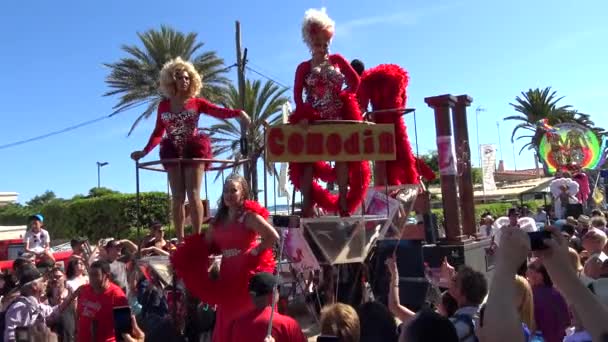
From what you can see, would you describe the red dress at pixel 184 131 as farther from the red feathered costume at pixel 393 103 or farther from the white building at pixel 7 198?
the white building at pixel 7 198

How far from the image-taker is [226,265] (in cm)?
401

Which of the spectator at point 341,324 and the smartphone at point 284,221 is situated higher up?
the smartphone at point 284,221

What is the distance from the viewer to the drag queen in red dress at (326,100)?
5.34 metres

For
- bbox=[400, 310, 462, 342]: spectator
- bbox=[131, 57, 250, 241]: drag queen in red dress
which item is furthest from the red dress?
bbox=[400, 310, 462, 342]: spectator

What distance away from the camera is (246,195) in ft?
13.6

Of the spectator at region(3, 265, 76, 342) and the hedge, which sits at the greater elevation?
the hedge

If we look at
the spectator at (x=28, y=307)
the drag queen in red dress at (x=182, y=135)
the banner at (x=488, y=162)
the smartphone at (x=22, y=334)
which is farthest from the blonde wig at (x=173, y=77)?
the banner at (x=488, y=162)

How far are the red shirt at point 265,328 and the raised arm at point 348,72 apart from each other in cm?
255

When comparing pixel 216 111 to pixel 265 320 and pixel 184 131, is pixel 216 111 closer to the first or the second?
pixel 184 131

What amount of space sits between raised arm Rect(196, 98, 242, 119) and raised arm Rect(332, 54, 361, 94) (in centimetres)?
102

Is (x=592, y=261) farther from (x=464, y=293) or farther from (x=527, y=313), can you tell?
(x=464, y=293)

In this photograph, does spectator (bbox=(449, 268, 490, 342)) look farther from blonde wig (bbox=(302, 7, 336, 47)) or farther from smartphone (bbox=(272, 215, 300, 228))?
blonde wig (bbox=(302, 7, 336, 47))

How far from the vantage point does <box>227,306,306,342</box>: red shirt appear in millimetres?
3404

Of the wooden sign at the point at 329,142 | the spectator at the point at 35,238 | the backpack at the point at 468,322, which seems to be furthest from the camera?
the spectator at the point at 35,238
